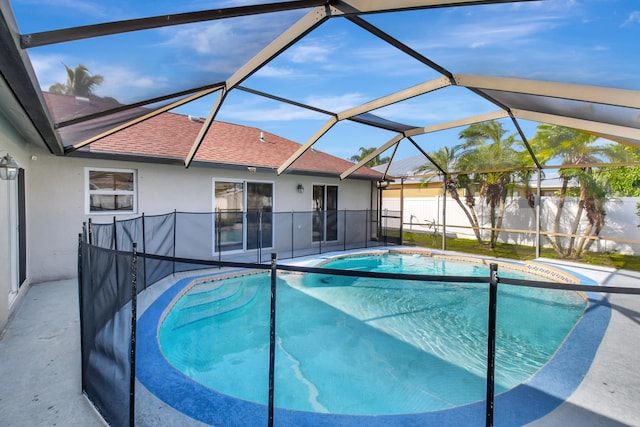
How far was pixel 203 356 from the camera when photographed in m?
4.19

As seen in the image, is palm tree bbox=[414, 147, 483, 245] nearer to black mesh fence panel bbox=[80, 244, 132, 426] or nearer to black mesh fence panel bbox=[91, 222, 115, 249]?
black mesh fence panel bbox=[91, 222, 115, 249]

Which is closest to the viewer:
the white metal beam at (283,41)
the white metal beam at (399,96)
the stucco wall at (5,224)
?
the white metal beam at (283,41)

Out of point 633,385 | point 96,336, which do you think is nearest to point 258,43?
point 96,336

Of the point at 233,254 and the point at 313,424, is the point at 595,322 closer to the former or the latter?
the point at 313,424

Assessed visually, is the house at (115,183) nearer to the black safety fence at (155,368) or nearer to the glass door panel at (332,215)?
Result: the glass door panel at (332,215)

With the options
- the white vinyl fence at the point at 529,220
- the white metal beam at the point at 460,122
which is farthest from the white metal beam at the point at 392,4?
the white vinyl fence at the point at 529,220

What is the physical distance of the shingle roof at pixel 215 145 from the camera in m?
8.05

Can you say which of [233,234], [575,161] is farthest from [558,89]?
[575,161]

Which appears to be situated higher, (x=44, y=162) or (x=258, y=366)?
(x=44, y=162)

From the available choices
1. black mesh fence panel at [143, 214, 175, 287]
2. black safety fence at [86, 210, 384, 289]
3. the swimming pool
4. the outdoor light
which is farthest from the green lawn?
the outdoor light

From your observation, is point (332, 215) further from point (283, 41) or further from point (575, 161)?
point (575, 161)

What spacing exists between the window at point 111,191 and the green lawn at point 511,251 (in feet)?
34.4

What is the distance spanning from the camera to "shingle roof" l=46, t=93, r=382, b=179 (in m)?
8.05

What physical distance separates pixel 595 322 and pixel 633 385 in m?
2.11
